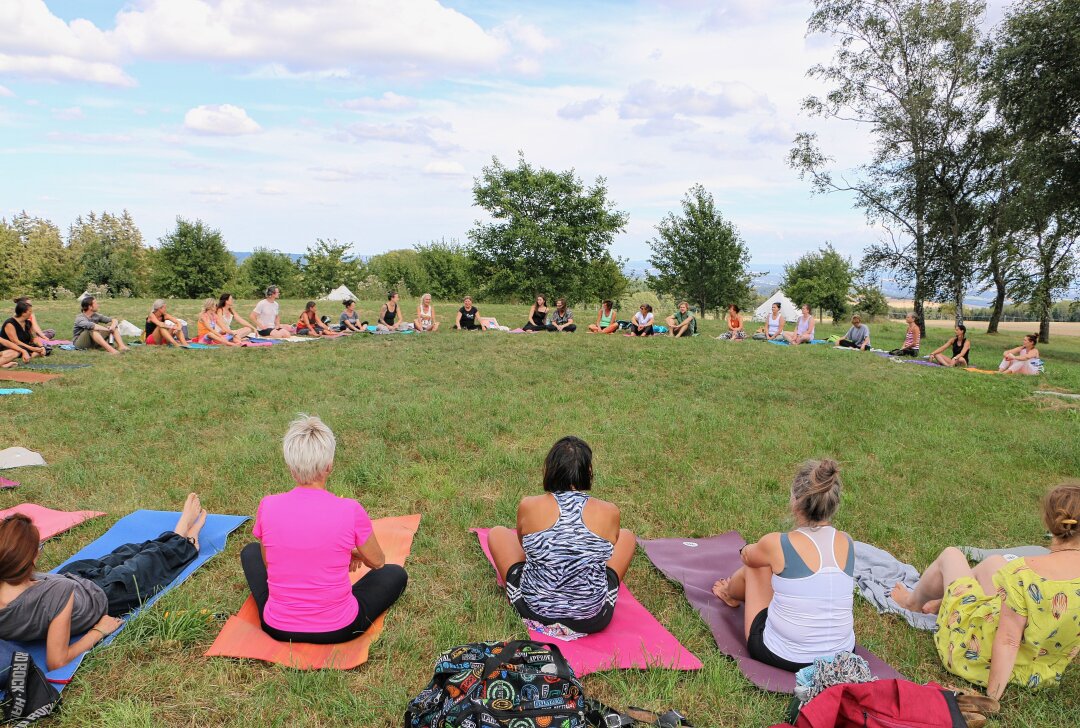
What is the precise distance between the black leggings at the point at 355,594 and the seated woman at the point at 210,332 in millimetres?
9629

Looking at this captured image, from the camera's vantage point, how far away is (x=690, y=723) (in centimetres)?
288

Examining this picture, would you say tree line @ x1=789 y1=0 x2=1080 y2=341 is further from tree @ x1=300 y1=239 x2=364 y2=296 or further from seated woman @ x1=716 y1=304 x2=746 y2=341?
tree @ x1=300 y1=239 x2=364 y2=296

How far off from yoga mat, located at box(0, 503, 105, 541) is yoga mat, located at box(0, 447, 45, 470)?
3.41 ft

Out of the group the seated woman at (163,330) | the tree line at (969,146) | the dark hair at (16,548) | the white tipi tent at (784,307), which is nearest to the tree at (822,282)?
the white tipi tent at (784,307)

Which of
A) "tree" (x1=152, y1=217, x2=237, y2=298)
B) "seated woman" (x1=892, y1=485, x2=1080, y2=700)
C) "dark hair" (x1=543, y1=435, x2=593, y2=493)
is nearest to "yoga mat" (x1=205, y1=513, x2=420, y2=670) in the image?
"dark hair" (x1=543, y1=435, x2=593, y2=493)

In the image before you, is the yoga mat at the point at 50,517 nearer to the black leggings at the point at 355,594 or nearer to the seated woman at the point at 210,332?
the black leggings at the point at 355,594

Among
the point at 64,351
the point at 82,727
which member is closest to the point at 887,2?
the point at 64,351

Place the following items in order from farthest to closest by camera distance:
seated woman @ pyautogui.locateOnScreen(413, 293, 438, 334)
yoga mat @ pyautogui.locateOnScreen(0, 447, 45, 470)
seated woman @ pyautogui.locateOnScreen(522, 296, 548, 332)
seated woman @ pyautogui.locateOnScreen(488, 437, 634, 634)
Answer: seated woman @ pyautogui.locateOnScreen(522, 296, 548, 332) < seated woman @ pyautogui.locateOnScreen(413, 293, 438, 334) < yoga mat @ pyautogui.locateOnScreen(0, 447, 45, 470) < seated woman @ pyautogui.locateOnScreen(488, 437, 634, 634)

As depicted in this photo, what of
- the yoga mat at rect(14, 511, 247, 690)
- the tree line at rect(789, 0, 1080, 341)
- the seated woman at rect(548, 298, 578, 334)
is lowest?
the yoga mat at rect(14, 511, 247, 690)

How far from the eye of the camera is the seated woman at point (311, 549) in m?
3.28

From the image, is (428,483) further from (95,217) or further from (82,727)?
(95,217)

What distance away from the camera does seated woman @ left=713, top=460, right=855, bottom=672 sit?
323cm

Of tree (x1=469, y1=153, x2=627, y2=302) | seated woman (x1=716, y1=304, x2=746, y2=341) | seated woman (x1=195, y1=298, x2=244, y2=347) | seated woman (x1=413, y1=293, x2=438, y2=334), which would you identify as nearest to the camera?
seated woman (x1=195, y1=298, x2=244, y2=347)

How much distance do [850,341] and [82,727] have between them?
15.8 meters
